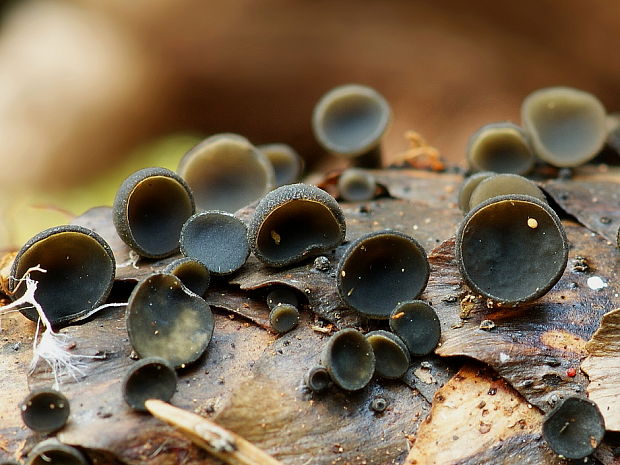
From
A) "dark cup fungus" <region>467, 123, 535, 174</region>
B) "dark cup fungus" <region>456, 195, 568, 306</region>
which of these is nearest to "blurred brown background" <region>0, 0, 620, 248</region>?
"dark cup fungus" <region>467, 123, 535, 174</region>

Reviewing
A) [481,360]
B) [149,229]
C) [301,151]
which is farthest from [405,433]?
[301,151]

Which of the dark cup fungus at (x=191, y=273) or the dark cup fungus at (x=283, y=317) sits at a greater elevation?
the dark cup fungus at (x=191, y=273)

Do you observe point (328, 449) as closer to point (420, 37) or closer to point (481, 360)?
point (481, 360)

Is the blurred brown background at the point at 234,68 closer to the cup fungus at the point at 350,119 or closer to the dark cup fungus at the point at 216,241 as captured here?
the cup fungus at the point at 350,119

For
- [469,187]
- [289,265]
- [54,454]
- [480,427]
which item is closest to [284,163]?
[469,187]

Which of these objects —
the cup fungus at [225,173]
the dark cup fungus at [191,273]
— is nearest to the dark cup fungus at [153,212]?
the dark cup fungus at [191,273]

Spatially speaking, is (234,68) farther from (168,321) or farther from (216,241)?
(168,321)
